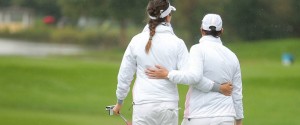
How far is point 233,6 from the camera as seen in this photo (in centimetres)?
4344

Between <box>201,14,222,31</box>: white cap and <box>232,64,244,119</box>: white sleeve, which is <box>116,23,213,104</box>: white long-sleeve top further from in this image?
<box>232,64,244,119</box>: white sleeve

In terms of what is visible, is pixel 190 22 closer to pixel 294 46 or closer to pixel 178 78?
pixel 294 46

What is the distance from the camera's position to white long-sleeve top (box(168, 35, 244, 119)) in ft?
22.6

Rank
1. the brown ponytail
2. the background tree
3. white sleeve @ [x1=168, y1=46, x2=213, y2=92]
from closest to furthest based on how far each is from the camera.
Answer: white sleeve @ [x1=168, y1=46, x2=213, y2=92]
the brown ponytail
the background tree

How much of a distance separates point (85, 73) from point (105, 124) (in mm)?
11260

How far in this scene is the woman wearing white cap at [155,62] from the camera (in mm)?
7066

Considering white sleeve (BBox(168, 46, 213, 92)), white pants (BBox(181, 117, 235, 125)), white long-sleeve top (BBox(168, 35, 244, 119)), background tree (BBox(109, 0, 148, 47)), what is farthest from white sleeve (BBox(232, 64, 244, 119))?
background tree (BBox(109, 0, 148, 47))

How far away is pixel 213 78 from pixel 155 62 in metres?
0.43

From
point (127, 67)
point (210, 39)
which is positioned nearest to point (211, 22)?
point (210, 39)

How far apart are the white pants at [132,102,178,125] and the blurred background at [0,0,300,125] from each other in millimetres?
745

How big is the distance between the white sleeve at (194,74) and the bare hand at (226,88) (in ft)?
0.33

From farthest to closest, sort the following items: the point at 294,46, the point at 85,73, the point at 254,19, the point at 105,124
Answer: the point at 254,19, the point at 294,46, the point at 85,73, the point at 105,124

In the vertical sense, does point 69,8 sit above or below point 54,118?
above

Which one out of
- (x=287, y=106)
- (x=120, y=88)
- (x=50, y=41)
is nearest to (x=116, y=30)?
(x=50, y=41)
